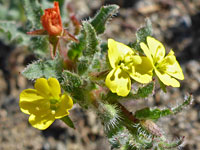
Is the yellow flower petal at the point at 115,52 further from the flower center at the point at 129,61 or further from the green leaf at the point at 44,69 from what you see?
the green leaf at the point at 44,69

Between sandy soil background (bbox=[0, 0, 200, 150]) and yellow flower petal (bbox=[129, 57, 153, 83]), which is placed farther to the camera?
sandy soil background (bbox=[0, 0, 200, 150])

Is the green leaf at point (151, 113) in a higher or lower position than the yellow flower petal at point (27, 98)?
lower

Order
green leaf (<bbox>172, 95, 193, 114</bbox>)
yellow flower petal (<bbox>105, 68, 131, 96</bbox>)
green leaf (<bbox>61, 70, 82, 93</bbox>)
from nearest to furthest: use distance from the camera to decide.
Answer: yellow flower petal (<bbox>105, 68, 131, 96</bbox>), green leaf (<bbox>61, 70, 82, 93</bbox>), green leaf (<bbox>172, 95, 193, 114</bbox>)

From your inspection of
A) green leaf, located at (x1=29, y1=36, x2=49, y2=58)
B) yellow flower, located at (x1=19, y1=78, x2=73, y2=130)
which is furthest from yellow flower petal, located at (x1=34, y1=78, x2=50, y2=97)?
green leaf, located at (x1=29, y1=36, x2=49, y2=58)

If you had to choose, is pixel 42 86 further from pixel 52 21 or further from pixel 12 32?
pixel 12 32

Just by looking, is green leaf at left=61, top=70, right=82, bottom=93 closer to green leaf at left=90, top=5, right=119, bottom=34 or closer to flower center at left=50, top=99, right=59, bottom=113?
flower center at left=50, top=99, right=59, bottom=113

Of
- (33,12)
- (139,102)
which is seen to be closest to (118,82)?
(139,102)

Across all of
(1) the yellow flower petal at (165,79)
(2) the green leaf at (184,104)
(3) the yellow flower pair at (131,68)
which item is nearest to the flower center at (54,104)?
(3) the yellow flower pair at (131,68)

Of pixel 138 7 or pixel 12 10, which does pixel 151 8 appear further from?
pixel 12 10
